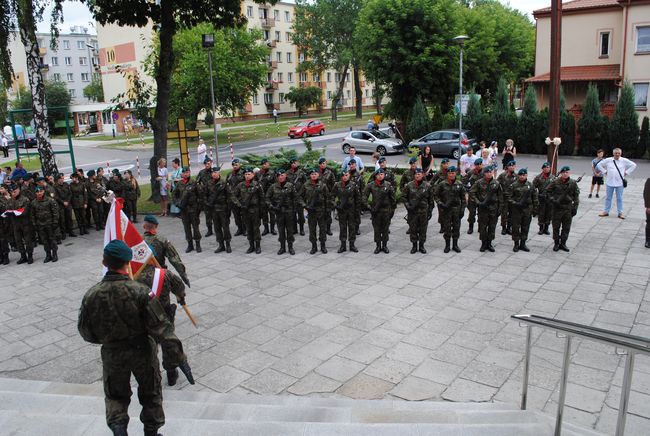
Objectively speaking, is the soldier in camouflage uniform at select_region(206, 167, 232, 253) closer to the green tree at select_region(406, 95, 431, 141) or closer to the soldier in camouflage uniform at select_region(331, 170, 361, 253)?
the soldier in camouflage uniform at select_region(331, 170, 361, 253)

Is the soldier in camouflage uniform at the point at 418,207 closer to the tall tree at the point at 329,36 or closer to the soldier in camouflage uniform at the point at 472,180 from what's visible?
the soldier in camouflage uniform at the point at 472,180

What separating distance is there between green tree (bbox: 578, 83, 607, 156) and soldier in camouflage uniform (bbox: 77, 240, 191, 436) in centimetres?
2650

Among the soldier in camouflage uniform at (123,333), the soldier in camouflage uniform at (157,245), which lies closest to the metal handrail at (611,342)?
the soldier in camouflage uniform at (123,333)

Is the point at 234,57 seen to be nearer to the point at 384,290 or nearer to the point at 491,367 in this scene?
the point at 384,290

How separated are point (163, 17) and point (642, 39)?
2569cm

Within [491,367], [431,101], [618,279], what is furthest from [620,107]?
[491,367]

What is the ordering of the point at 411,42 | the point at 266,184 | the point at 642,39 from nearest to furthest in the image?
1. the point at 266,184
2. the point at 642,39
3. the point at 411,42

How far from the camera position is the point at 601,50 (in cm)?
3275

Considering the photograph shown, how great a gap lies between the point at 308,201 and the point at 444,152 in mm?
17720

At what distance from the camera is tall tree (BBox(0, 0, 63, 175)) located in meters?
15.4

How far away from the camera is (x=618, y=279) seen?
9555 millimetres

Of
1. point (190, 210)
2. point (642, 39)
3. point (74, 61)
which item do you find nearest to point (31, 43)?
point (190, 210)

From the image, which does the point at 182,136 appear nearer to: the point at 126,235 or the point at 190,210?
the point at 190,210

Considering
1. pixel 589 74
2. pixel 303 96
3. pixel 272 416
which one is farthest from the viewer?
pixel 303 96
